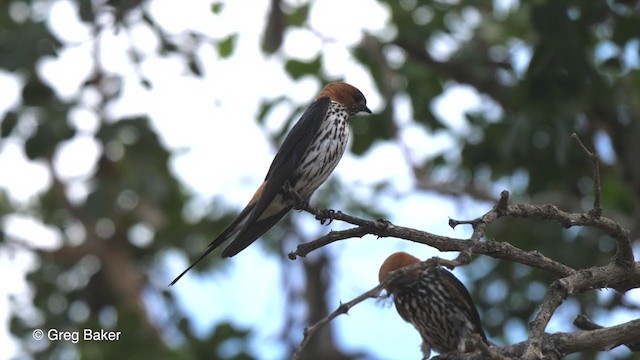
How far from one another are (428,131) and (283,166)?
331 cm

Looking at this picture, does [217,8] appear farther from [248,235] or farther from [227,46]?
[248,235]

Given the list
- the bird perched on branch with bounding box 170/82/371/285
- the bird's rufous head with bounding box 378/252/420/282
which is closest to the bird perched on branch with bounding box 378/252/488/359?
the bird's rufous head with bounding box 378/252/420/282

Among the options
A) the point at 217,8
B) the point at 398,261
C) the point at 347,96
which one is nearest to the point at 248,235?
the point at 347,96

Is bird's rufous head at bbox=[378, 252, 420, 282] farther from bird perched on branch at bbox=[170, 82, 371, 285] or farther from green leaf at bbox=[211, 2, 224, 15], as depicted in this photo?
green leaf at bbox=[211, 2, 224, 15]

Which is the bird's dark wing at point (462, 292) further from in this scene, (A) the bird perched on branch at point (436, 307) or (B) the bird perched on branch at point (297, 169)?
(B) the bird perched on branch at point (297, 169)

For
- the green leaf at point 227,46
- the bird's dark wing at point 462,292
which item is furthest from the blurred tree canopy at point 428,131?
the bird's dark wing at point 462,292

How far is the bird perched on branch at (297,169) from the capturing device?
3949 mm

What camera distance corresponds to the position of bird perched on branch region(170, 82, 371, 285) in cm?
395

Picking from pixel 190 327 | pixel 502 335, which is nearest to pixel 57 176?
pixel 190 327

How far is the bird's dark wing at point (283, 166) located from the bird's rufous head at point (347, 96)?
0.13m

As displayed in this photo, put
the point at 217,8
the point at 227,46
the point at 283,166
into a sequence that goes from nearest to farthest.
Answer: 1. the point at 283,166
2. the point at 217,8
3. the point at 227,46

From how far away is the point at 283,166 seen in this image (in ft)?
13.9

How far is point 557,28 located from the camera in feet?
17.0

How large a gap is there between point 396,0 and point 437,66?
25.6 inches
